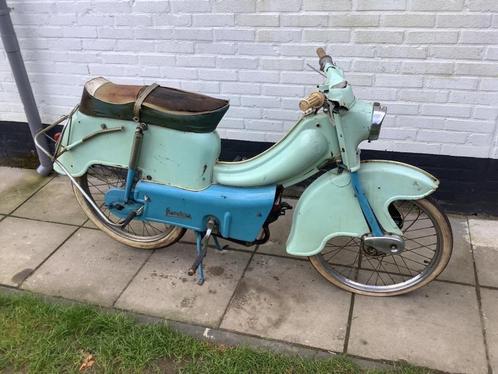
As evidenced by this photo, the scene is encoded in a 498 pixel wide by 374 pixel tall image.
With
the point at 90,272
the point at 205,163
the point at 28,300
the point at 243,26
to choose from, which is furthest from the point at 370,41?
the point at 28,300

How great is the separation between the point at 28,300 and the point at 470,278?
2681 millimetres

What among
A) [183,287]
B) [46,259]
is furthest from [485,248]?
[46,259]

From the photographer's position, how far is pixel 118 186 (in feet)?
10.5

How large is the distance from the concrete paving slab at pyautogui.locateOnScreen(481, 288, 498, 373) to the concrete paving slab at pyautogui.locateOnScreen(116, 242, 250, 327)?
4.70ft

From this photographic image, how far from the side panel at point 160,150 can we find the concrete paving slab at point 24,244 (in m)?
0.89

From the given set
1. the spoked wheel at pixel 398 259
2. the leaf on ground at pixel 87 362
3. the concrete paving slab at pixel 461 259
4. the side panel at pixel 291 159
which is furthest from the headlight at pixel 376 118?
the leaf on ground at pixel 87 362

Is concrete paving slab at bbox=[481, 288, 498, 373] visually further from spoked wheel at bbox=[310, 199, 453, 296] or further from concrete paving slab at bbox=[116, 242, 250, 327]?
concrete paving slab at bbox=[116, 242, 250, 327]

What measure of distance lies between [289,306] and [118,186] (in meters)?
1.34

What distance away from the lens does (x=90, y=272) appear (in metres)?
3.17

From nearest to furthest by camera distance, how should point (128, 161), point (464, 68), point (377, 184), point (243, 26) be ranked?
1. point (377, 184)
2. point (128, 161)
3. point (464, 68)
4. point (243, 26)

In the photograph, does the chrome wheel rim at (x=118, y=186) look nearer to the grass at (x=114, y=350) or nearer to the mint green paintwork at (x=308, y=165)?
the mint green paintwork at (x=308, y=165)

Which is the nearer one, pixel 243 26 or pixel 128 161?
pixel 128 161

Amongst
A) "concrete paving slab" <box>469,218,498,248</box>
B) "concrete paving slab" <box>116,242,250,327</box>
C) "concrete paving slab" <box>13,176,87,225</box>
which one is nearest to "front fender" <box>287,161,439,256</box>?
"concrete paving slab" <box>116,242,250,327</box>

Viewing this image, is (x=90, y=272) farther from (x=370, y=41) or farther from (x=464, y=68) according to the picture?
(x=464, y=68)
